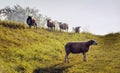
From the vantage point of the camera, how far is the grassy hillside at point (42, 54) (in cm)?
3253

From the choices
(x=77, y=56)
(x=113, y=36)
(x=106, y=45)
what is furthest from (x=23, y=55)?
(x=113, y=36)

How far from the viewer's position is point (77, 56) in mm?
40688

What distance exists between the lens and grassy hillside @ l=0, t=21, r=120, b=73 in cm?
3253

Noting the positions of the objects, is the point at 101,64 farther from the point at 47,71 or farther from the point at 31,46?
the point at 31,46

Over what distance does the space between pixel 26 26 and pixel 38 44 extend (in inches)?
250

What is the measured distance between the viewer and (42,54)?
125 feet

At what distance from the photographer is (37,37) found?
44000 millimetres

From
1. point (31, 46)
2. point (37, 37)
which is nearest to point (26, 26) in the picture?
point (37, 37)

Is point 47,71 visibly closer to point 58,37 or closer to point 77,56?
point 77,56

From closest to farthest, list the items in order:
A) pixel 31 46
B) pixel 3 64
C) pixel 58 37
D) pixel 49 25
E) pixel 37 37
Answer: pixel 3 64 < pixel 31 46 < pixel 37 37 < pixel 58 37 < pixel 49 25

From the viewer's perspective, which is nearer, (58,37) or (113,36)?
(58,37)

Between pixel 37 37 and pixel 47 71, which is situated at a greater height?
pixel 37 37

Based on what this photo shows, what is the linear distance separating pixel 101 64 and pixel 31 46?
9537 millimetres

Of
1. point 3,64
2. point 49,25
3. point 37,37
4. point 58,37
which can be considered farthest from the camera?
point 49,25
